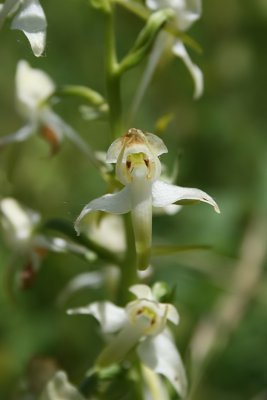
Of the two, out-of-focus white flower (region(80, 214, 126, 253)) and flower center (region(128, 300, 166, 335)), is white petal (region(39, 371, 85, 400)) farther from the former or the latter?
out-of-focus white flower (region(80, 214, 126, 253))

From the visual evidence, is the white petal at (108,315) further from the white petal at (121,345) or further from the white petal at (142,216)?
the white petal at (142,216)

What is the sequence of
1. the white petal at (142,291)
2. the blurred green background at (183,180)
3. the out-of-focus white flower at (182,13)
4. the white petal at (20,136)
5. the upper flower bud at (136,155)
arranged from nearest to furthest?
the upper flower bud at (136,155) → the white petal at (142,291) → the out-of-focus white flower at (182,13) → the white petal at (20,136) → the blurred green background at (183,180)

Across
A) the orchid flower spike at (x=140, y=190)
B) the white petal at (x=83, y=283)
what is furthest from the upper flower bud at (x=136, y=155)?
the white petal at (x=83, y=283)

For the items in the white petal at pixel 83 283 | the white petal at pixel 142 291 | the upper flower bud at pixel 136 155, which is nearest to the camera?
the upper flower bud at pixel 136 155

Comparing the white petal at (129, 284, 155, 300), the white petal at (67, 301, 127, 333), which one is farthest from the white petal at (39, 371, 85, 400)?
the white petal at (129, 284, 155, 300)

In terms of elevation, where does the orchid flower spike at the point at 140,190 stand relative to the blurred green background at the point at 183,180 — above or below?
above

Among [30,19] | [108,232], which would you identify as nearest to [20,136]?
[108,232]
